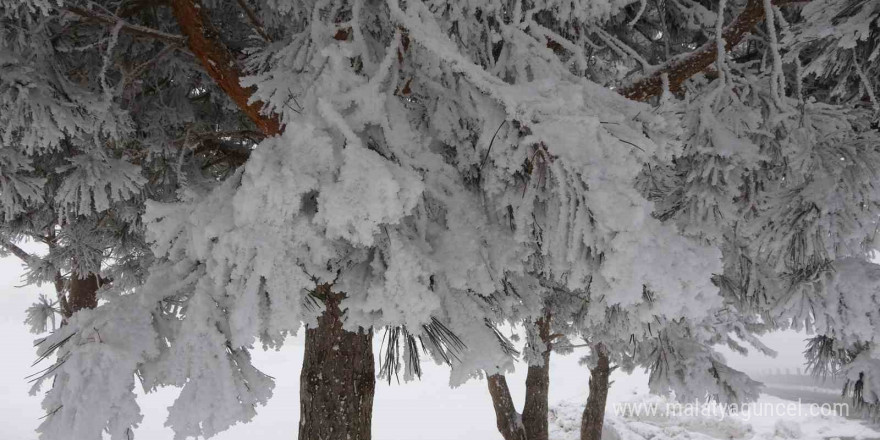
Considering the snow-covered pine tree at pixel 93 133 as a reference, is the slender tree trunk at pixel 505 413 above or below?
below

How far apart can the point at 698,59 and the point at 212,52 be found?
2.81 metres

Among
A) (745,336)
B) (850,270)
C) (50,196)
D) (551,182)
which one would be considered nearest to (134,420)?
(551,182)

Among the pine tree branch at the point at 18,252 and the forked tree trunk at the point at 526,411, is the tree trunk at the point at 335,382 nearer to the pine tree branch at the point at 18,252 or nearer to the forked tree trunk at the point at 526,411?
the forked tree trunk at the point at 526,411

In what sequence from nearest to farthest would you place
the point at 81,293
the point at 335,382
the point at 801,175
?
the point at 801,175
the point at 335,382
the point at 81,293

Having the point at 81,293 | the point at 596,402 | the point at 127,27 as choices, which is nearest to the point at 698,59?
the point at 127,27

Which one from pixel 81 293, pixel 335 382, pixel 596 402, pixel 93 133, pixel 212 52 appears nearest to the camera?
pixel 212 52

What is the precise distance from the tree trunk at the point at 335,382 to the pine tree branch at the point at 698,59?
2.25 metres

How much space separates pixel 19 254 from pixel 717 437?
551 inches

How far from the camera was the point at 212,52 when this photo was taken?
2732 millimetres

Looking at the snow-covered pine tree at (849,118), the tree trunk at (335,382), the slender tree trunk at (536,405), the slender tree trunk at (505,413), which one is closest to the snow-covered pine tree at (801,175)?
the snow-covered pine tree at (849,118)

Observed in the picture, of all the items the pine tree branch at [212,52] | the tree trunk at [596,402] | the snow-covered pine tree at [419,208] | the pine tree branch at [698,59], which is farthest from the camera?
the tree trunk at [596,402]

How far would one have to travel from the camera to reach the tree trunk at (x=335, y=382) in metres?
2.82

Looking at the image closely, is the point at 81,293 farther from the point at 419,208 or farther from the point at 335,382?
the point at 419,208

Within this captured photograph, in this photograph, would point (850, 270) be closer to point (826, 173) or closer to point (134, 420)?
point (826, 173)
